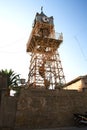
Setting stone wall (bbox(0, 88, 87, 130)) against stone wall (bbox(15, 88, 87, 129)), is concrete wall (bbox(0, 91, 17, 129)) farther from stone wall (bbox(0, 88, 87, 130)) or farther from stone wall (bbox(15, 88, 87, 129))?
stone wall (bbox(15, 88, 87, 129))

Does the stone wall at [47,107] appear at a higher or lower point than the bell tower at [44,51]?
lower

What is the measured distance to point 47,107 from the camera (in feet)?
46.0

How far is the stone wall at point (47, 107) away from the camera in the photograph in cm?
1329

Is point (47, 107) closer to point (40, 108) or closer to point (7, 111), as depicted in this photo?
point (40, 108)

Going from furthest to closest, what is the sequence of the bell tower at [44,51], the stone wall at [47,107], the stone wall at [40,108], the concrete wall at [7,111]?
the bell tower at [44,51], the stone wall at [47,107], the stone wall at [40,108], the concrete wall at [7,111]

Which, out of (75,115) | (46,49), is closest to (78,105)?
(75,115)

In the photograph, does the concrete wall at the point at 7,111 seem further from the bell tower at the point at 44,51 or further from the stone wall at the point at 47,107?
the bell tower at the point at 44,51

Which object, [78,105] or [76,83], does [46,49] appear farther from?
[78,105]

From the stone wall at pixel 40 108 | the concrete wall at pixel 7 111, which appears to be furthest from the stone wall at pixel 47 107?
the concrete wall at pixel 7 111

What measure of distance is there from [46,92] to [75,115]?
122 inches

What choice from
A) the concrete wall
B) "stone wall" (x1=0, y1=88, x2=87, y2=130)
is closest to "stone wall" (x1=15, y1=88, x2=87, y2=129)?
"stone wall" (x1=0, y1=88, x2=87, y2=130)

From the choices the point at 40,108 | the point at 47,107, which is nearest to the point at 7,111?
the point at 40,108

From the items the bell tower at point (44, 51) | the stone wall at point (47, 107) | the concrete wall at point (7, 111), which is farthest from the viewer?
the bell tower at point (44, 51)

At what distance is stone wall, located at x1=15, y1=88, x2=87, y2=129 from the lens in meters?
13.3
